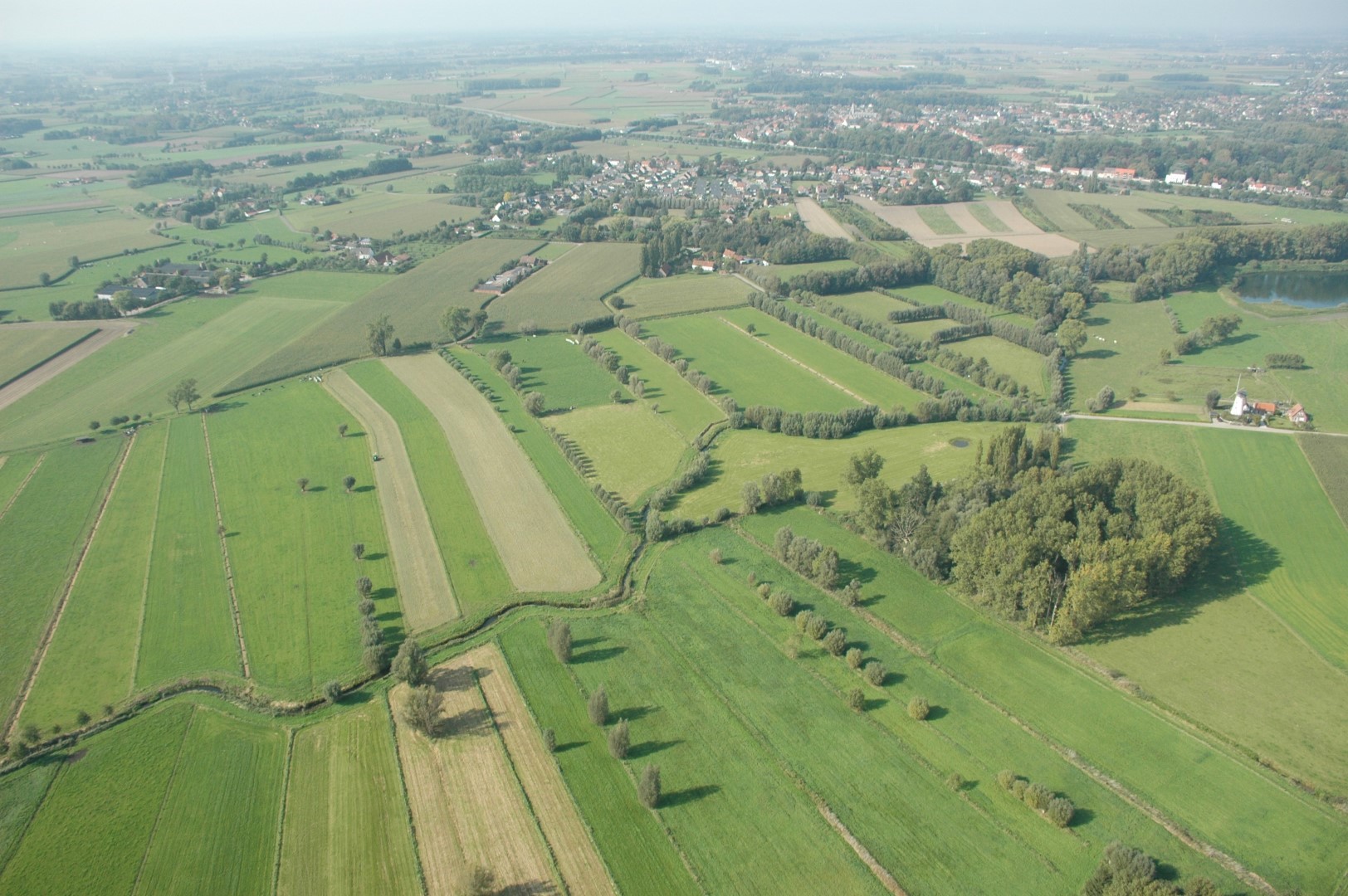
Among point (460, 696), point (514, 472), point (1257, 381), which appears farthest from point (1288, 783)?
point (1257, 381)

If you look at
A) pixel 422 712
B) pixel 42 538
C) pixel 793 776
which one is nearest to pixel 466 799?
pixel 422 712

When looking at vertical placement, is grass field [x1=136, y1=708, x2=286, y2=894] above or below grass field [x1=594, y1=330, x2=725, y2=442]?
below

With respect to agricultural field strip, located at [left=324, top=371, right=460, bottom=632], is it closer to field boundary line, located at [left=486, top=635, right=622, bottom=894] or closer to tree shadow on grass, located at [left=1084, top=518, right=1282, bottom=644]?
field boundary line, located at [left=486, top=635, right=622, bottom=894]

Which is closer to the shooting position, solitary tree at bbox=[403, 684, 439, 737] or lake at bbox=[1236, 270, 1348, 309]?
solitary tree at bbox=[403, 684, 439, 737]

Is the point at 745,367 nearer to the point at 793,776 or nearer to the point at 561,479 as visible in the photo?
the point at 561,479

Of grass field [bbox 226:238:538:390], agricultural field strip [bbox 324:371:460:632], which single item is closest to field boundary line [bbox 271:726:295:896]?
agricultural field strip [bbox 324:371:460:632]
